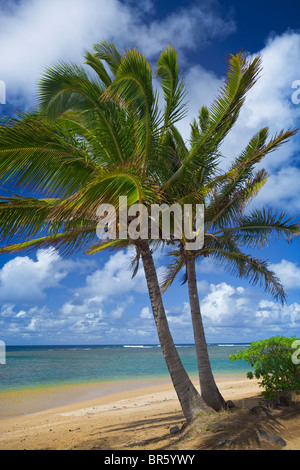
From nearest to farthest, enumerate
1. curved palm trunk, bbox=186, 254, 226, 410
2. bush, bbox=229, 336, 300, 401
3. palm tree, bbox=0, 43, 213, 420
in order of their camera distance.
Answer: palm tree, bbox=0, 43, 213, 420, curved palm trunk, bbox=186, 254, 226, 410, bush, bbox=229, 336, 300, 401

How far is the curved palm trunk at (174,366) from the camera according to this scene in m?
7.25

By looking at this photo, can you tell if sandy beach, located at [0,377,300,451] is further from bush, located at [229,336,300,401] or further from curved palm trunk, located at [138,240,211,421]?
bush, located at [229,336,300,401]

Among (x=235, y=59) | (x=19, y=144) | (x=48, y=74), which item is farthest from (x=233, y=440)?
(x=48, y=74)

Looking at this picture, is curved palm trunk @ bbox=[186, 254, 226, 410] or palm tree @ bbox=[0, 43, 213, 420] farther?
curved palm trunk @ bbox=[186, 254, 226, 410]

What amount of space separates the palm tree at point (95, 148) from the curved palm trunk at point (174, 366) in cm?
2

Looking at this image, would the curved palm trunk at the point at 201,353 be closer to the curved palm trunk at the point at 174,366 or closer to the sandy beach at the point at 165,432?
the sandy beach at the point at 165,432

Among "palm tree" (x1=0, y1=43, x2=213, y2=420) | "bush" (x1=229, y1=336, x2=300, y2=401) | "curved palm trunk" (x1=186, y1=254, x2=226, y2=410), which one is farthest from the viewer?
"bush" (x1=229, y1=336, x2=300, y2=401)

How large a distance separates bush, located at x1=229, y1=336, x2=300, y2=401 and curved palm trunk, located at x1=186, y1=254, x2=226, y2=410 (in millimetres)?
1191
